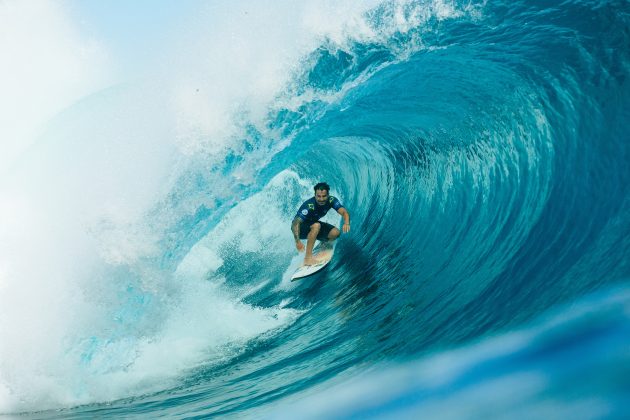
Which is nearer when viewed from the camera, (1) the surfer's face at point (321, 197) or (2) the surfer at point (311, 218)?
(1) the surfer's face at point (321, 197)

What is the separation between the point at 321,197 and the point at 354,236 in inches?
82.3

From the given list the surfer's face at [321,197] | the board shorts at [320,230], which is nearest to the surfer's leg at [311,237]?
the board shorts at [320,230]

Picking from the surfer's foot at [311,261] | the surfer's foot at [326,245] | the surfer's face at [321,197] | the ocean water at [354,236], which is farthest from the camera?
the surfer's foot at [326,245]

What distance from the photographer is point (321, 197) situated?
6.61 m

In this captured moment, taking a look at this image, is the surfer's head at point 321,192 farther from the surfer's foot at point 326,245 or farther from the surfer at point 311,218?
the surfer's foot at point 326,245

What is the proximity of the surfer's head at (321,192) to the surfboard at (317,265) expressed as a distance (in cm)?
81

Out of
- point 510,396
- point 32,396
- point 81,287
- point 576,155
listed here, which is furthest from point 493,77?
point 32,396

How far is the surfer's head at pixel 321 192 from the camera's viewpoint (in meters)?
6.53

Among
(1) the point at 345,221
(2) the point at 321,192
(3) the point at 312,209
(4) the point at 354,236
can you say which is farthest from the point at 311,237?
(4) the point at 354,236

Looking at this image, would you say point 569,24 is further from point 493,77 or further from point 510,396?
point 510,396

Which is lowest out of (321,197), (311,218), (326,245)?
(326,245)

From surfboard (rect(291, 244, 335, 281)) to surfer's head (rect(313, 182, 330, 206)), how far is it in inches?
32.0

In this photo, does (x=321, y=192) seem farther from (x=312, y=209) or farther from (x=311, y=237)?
(x=311, y=237)

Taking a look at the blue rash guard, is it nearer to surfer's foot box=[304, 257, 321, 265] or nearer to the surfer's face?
the surfer's face
